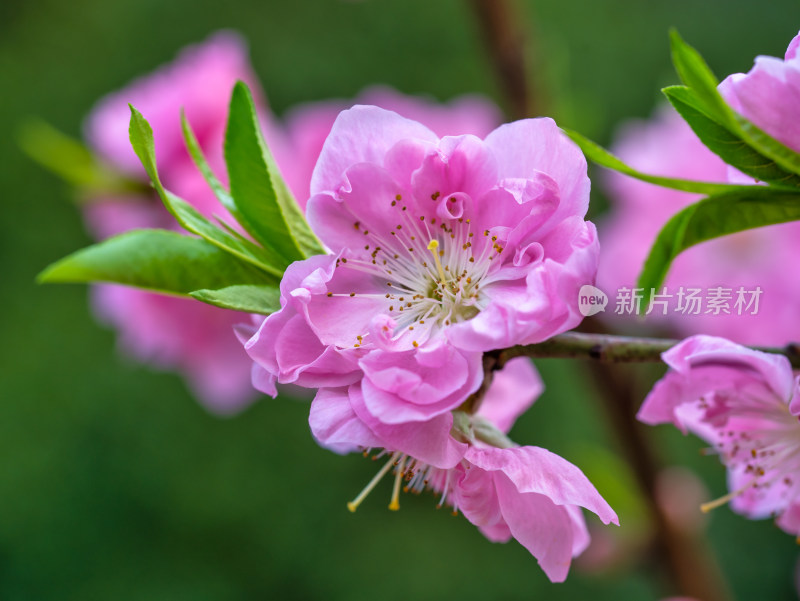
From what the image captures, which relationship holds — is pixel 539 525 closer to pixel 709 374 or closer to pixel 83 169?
pixel 709 374

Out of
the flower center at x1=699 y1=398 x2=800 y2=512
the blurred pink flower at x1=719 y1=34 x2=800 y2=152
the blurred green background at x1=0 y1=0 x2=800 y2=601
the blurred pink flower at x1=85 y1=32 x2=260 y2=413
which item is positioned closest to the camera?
the blurred pink flower at x1=719 y1=34 x2=800 y2=152

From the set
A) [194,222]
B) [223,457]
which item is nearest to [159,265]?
[194,222]

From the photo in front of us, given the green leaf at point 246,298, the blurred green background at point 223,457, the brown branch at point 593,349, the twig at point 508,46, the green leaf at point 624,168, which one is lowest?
the blurred green background at point 223,457

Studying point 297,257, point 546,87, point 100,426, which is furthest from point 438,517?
point 297,257

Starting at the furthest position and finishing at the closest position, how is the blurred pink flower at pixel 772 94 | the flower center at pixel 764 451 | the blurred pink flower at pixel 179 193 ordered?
the blurred pink flower at pixel 179 193, the flower center at pixel 764 451, the blurred pink flower at pixel 772 94

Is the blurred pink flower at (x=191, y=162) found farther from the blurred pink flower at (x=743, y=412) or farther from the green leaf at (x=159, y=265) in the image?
the blurred pink flower at (x=743, y=412)

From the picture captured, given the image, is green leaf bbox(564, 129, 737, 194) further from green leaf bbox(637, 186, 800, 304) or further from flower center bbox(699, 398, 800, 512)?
flower center bbox(699, 398, 800, 512)

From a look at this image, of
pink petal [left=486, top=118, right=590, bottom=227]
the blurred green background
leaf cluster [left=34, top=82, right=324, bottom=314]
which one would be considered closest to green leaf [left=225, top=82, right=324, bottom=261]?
leaf cluster [left=34, top=82, right=324, bottom=314]

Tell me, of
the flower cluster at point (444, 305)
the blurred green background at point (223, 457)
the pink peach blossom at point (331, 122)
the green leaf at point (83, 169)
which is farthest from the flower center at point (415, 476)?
the blurred green background at point (223, 457)
